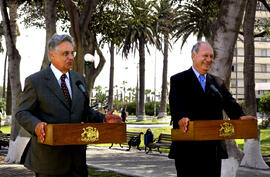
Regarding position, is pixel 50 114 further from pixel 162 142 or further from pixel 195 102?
pixel 162 142

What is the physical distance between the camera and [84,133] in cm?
393

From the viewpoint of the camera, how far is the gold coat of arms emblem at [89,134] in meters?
3.94

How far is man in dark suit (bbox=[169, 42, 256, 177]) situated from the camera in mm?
4754

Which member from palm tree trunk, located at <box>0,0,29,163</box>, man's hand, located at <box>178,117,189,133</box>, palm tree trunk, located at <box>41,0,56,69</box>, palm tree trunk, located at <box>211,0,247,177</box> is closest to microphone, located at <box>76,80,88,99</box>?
man's hand, located at <box>178,117,189,133</box>

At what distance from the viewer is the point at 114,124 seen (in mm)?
4051

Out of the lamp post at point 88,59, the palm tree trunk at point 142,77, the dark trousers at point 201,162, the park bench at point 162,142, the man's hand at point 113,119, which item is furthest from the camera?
the palm tree trunk at point 142,77

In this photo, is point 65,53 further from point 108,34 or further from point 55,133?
point 108,34

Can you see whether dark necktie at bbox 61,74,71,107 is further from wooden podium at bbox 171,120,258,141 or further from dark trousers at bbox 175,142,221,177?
dark trousers at bbox 175,142,221,177

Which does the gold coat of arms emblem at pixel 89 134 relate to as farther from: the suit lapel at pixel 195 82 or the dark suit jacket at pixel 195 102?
the suit lapel at pixel 195 82

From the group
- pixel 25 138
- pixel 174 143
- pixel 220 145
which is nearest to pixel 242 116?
pixel 220 145

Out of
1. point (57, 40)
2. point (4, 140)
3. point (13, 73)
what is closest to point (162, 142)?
point (4, 140)

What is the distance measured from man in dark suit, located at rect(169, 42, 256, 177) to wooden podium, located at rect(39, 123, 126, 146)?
781mm

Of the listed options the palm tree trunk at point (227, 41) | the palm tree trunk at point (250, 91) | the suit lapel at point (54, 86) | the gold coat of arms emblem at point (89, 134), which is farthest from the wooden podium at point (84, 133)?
the palm tree trunk at point (250, 91)

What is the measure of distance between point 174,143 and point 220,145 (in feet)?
1.40
